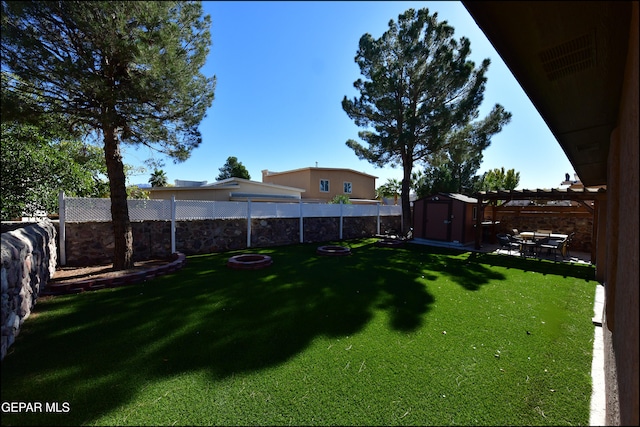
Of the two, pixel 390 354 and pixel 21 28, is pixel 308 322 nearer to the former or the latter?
pixel 390 354

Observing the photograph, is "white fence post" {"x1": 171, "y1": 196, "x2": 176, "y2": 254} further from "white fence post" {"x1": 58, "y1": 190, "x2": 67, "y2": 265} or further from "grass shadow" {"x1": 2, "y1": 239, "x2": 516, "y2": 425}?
"white fence post" {"x1": 58, "y1": 190, "x2": 67, "y2": 265}

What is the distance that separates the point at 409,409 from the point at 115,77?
778 centimetres

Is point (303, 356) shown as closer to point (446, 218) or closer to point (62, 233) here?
point (62, 233)

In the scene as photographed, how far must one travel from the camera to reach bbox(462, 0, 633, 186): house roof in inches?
61.8

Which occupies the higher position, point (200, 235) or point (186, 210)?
point (186, 210)

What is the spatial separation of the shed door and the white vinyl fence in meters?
3.68

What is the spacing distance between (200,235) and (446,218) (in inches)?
459

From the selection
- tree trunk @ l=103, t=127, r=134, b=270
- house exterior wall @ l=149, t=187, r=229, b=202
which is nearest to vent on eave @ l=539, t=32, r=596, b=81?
tree trunk @ l=103, t=127, r=134, b=270

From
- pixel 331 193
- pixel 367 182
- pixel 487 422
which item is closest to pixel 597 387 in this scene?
pixel 487 422

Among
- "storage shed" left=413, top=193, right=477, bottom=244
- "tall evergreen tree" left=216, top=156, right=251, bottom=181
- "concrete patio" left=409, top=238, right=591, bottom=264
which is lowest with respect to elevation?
"concrete patio" left=409, top=238, right=591, bottom=264

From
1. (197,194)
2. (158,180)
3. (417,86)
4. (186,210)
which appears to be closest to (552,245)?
(417,86)

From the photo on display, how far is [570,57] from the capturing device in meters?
1.92

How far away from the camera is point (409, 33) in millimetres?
13289

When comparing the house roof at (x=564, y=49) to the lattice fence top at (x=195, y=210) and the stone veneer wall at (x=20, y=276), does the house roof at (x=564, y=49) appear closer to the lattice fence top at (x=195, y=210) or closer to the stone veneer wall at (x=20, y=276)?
the stone veneer wall at (x=20, y=276)
